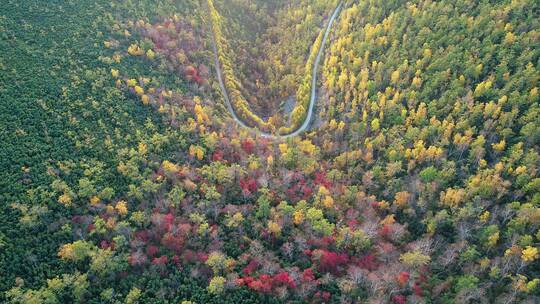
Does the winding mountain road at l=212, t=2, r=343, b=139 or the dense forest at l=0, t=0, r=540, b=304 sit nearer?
the dense forest at l=0, t=0, r=540, b=304

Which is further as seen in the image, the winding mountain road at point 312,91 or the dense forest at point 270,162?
the winding mountain road at point 312,91

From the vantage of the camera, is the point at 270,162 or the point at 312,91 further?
the point at 312,91

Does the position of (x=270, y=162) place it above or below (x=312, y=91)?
below

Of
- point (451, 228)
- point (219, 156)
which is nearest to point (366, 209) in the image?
point (451, 228)

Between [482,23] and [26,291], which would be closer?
[26,291]

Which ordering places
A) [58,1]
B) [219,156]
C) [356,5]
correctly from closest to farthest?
[219,156], [58,1], [356,5]

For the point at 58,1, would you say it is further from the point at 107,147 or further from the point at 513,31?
the point at 513,31

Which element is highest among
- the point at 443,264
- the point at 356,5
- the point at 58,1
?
the point at 356,5

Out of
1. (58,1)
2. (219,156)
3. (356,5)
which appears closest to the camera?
(219,156)
